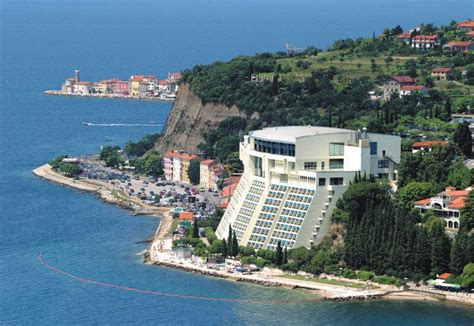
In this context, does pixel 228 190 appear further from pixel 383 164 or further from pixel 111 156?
pixel 111 156

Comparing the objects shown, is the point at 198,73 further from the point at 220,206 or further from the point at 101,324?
the point at 101,324

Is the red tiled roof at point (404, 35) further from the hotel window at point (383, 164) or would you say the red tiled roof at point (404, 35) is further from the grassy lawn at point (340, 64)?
the hotel window at point (383, 164)

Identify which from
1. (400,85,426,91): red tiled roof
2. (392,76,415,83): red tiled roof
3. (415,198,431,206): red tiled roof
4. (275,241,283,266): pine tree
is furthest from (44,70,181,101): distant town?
(415,198,431,206): red tiled roof

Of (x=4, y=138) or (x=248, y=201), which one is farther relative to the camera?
(x=4, y=138)

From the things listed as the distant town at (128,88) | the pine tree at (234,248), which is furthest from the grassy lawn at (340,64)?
the distant town at (128,88)

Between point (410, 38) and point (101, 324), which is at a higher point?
point (410, 38)

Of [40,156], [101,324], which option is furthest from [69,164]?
[101,324]

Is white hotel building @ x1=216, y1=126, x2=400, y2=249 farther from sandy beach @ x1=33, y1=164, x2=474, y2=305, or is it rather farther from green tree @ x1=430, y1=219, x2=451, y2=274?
green tree @ x1=430, y1=219, x2=451, y2=274
